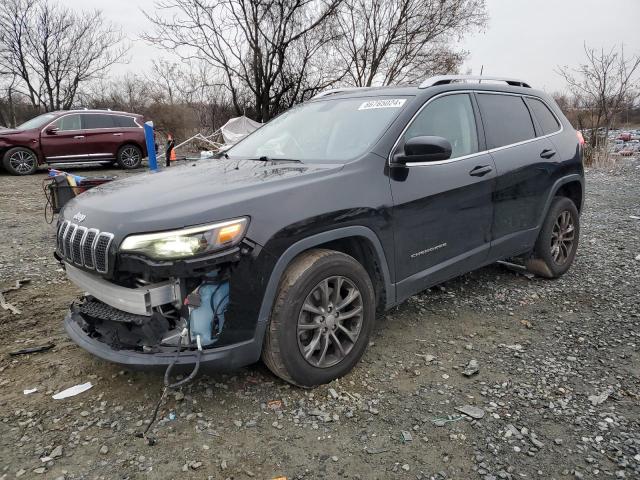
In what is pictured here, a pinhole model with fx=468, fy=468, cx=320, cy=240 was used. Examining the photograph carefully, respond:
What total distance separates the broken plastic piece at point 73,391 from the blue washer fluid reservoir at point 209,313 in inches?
37.6

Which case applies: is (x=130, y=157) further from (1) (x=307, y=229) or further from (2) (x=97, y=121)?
(1) (x=307, y=229)

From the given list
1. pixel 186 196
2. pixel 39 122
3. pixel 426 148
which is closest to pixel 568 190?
pixel 426 148

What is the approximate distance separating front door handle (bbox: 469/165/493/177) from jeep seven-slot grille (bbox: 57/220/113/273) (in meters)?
2.56

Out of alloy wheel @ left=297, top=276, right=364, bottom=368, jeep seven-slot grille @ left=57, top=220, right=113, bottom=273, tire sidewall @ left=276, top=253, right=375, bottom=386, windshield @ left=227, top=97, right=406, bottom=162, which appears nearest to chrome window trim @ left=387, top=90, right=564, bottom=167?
windshield @ left=227, top=97, right=406, bottom=162

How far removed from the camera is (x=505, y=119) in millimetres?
4020

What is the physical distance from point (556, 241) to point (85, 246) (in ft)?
13.5

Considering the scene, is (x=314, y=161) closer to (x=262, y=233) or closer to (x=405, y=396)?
(x=262, y=233)

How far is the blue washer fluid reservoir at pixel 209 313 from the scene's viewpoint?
2.35m

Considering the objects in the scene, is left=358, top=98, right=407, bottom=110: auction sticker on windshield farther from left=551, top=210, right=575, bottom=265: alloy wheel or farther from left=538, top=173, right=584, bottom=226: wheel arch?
left=551, top=210, right=575, bottom=265: alloy wheel

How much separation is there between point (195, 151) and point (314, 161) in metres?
18.6

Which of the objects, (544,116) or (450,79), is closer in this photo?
(450,79)

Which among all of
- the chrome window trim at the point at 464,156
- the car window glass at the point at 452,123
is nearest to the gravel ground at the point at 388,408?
the chrome window trim at the point at 464,156

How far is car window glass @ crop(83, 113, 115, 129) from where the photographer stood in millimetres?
13172

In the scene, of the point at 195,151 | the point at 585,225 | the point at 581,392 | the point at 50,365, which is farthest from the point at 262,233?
the point at 195,151
